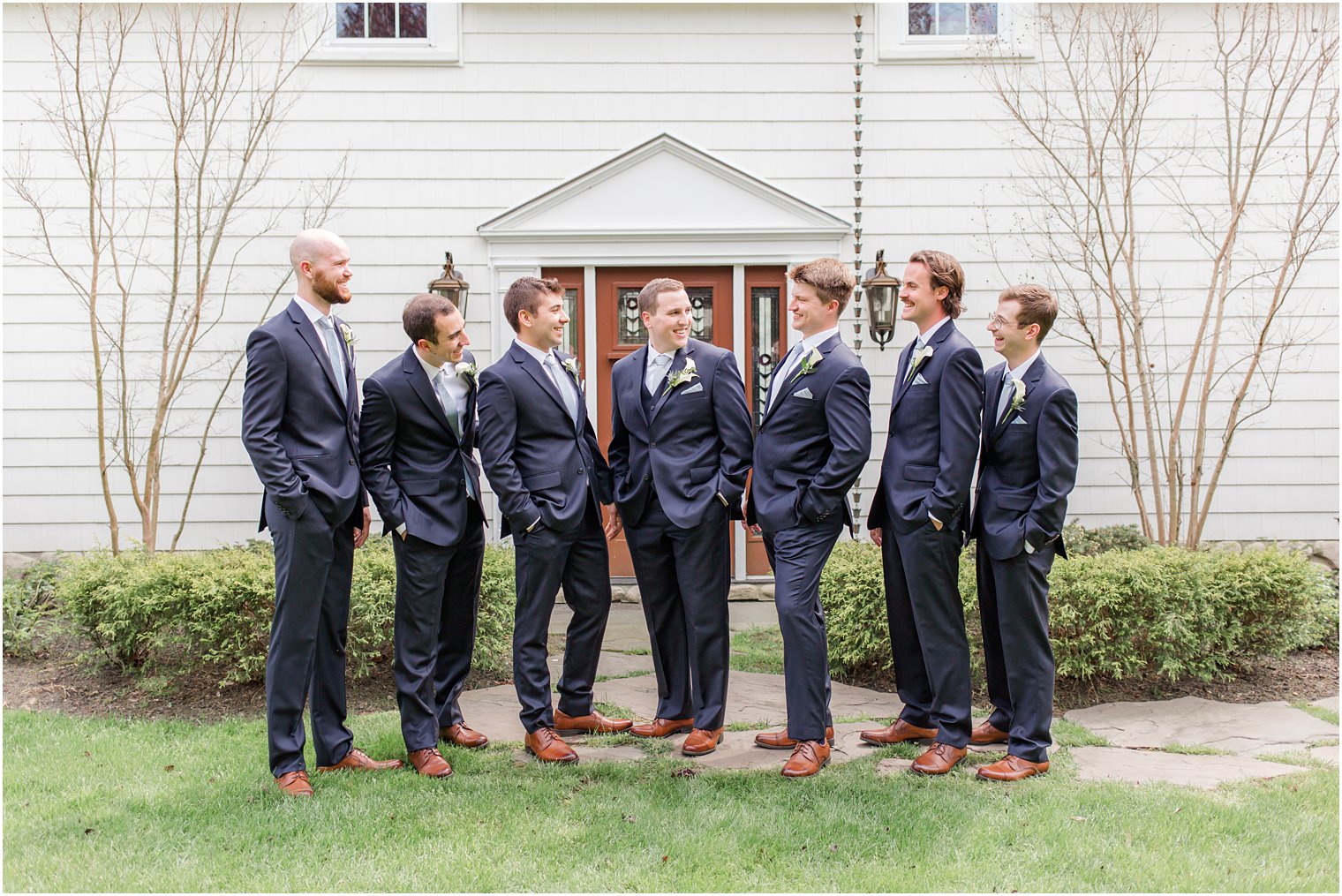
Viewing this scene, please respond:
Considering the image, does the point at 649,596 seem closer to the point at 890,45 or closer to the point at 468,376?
the point at 468,376

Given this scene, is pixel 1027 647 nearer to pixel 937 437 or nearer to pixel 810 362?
pixel 937 437

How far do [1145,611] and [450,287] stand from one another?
16.7ft

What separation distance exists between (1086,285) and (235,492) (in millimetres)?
6837

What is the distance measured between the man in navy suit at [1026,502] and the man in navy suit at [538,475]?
1.75 metres

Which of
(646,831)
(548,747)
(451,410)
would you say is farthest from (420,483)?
(646,831)

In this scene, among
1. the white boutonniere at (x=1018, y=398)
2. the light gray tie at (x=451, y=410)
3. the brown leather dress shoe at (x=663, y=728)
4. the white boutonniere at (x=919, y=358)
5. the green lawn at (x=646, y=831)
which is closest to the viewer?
the green lawn at (x=646, y=831)

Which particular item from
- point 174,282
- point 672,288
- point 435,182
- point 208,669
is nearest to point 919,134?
point 435,182

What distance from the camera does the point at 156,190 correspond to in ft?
25.9

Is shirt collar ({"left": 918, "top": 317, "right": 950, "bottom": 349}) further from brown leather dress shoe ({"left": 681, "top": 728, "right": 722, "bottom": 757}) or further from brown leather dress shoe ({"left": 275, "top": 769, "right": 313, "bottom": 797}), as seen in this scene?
brown leather dress shoe ({"left": 275, "top": 769, "right": 313, "bottom": 797})

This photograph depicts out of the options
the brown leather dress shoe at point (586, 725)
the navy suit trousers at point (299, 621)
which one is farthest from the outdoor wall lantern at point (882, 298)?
the navy suit trousers at point (299, 621)

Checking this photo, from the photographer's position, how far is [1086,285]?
8180 mm

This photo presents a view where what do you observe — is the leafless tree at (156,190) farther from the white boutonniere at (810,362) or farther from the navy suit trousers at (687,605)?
the white boutonniere at (810,362)

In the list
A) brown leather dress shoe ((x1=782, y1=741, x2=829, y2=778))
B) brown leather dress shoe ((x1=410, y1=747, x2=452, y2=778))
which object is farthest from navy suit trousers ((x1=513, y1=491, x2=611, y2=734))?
brown leather dress shoe ((x1=782, y1=741, x2=829, y2=778))

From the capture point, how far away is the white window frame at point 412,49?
7.93 m
